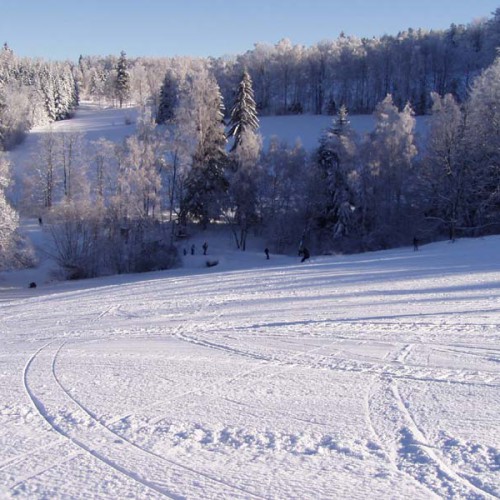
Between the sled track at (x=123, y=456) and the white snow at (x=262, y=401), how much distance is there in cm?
2

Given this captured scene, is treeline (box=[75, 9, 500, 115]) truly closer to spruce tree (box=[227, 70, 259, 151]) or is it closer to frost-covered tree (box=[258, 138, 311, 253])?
spruce tree (box=[227, 70, 259, 151])

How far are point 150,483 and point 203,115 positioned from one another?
121 ft

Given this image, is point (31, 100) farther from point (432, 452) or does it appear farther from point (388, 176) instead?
point (432, 452)

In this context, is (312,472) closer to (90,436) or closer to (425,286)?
(90,436)

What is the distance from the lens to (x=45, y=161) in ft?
160

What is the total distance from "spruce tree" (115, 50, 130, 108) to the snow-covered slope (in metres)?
76.0

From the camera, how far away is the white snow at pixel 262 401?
189 inches

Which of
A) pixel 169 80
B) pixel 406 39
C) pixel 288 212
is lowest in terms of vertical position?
pixel 288 212

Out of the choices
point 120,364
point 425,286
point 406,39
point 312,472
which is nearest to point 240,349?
point 120,364

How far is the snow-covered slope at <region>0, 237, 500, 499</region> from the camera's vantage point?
4809 millimetres

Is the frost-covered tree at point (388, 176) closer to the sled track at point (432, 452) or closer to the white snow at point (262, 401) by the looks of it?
the white snow at point (262, 401)

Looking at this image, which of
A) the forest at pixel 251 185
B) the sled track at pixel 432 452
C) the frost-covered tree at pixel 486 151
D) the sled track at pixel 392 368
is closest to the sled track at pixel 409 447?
the sled track at pixel 432 452

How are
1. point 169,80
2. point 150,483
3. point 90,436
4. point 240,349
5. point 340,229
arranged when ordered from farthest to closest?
point 169,80
point 340,229
point 240,349
point 90,436
point 150,483

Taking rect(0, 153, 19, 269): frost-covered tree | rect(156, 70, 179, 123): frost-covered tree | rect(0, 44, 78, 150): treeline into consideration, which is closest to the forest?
rect(0, 153, 19, 269): frost-covered tree
